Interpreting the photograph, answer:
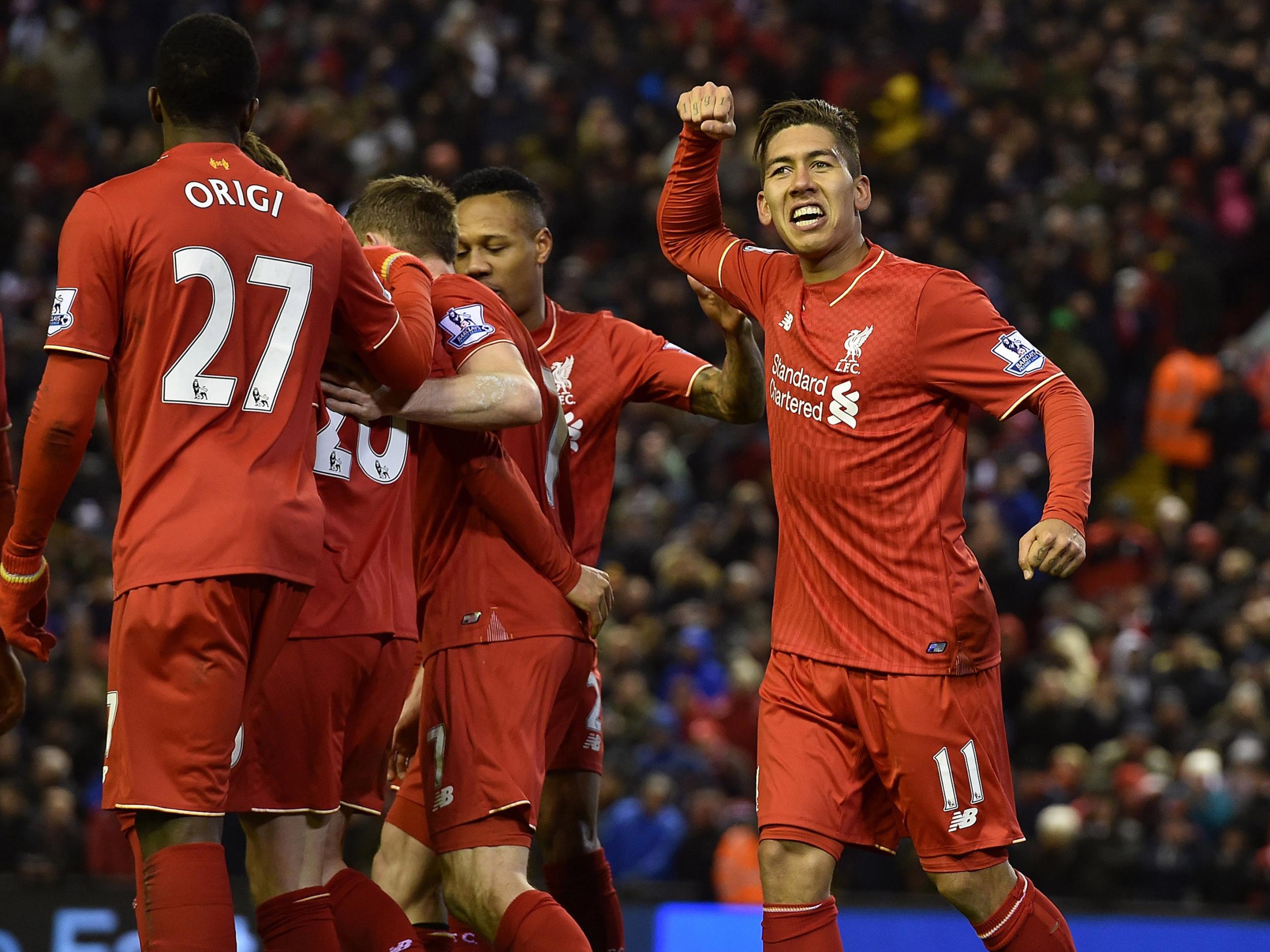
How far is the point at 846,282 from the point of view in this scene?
17.1 feet

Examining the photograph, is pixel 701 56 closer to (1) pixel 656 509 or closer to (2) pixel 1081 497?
(1) pixel 656 509

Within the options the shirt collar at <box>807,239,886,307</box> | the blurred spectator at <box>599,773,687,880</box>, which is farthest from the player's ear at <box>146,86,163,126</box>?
the blurred spectator at <box>599,773,687,880</box>

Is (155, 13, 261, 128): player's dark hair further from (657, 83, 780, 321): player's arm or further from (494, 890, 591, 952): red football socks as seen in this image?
(494, 890, 591, 952): red football socks

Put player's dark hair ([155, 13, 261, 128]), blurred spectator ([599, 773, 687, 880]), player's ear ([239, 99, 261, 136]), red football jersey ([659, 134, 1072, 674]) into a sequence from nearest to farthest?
player's dark hair ([155, 13, 261, 128])
player's ear ([239, 99, 261, 136])
red football jersey ([659, 134, 1072, 674])
blurred spectator ([599, 773, 687, 880])

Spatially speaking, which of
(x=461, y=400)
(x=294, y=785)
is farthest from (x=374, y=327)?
(x=294, y=785)

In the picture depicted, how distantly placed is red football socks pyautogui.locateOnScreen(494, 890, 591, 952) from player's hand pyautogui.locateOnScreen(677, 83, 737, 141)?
231 centimetres

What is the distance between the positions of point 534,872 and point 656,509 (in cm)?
500

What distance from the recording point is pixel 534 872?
34.5 feet

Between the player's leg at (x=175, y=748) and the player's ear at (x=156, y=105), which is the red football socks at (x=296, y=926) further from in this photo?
the player's ear at (x=156, y=105)

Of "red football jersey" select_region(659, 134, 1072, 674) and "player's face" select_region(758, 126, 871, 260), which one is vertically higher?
"player's face" select_region(758, 126, 871, 260)

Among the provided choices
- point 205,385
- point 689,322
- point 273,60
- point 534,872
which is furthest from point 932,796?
point 273,60

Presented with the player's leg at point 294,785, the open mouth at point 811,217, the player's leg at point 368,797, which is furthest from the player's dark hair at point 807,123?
the player's leg at point 294,785

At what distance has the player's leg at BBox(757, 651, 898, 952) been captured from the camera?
4.86 m

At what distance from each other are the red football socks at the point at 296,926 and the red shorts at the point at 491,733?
19.0 inches
